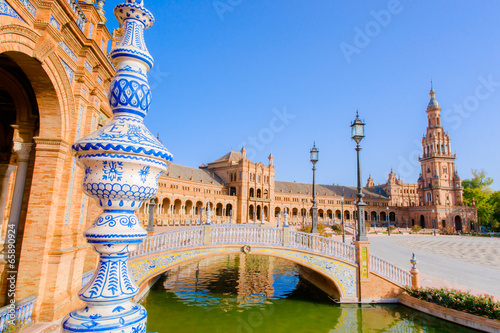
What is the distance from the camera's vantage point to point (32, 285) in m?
6.69

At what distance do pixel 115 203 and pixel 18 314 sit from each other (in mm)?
6284

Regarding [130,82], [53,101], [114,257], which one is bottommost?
[114,257]

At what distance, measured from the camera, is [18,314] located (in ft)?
19.9

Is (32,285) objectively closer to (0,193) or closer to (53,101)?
(53,101)

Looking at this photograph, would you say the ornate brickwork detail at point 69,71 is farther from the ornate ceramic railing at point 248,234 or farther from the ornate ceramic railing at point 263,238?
the ornate ceramic railing at point 248,234

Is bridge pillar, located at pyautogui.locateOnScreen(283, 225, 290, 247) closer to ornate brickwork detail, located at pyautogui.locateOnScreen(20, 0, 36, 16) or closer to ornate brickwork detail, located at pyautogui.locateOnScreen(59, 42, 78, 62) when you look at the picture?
ornate brickwork detail, located at pyautogui.locateOnScreen(59, 42, 78, 62)

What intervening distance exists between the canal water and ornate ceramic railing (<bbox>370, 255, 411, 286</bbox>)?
4.10 feet

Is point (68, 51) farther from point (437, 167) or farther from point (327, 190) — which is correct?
point (437, 167)

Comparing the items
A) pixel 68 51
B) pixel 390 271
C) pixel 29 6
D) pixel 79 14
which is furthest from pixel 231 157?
pixel 29 6

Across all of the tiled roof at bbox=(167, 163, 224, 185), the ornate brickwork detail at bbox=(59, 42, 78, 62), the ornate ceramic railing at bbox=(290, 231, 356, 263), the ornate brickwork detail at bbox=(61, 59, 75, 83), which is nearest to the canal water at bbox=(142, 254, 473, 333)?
the ornate ceramic railing at bbox=(290, 231, 356, 263)

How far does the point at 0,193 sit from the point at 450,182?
90230 millimetres

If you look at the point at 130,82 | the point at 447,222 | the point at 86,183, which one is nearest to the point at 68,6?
the point at 130,82

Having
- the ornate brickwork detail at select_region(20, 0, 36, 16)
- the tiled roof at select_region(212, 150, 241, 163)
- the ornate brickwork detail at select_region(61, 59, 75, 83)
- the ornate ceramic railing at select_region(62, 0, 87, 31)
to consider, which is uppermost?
the tiled roof at select_region(212, 150, 241, 163)

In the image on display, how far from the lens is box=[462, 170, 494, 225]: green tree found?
240 feet
